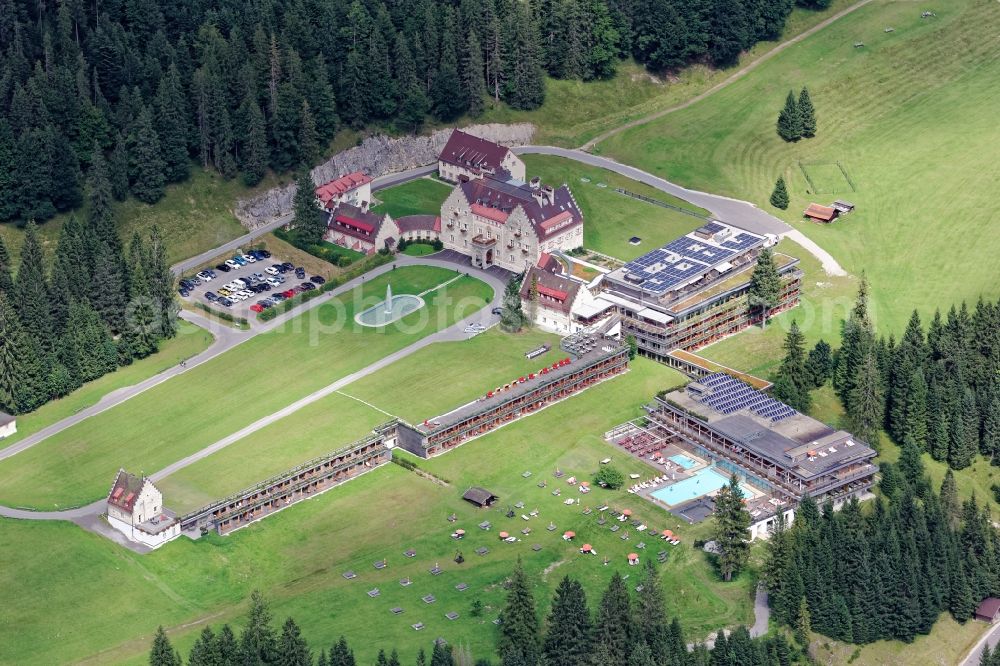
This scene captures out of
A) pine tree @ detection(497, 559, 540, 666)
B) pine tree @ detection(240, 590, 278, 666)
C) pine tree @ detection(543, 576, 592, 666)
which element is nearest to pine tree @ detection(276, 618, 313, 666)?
pine tree @ detection(240, 590, 278, 666)

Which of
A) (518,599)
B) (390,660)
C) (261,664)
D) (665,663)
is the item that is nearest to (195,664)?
(261,664)

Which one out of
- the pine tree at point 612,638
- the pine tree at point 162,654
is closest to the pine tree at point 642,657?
the pine tree at point 612,638

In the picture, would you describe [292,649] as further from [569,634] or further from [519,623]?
[569,634]

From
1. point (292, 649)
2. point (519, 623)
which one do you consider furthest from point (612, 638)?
point (292, 649)

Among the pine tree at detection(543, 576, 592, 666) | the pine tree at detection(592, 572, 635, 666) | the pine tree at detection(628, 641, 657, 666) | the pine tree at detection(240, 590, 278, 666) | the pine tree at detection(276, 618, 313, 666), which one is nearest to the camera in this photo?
the pine tree at detection(276, 618, 313, 666)

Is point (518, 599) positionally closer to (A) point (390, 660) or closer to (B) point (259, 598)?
(A) point (390, 660)

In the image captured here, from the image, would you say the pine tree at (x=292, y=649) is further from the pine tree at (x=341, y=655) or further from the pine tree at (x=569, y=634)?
the pine tree at (x=569, y=634)

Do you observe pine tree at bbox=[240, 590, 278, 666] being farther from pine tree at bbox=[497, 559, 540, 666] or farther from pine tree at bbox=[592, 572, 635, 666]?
pine tree at bbox=[592, 572, 635, 666]
